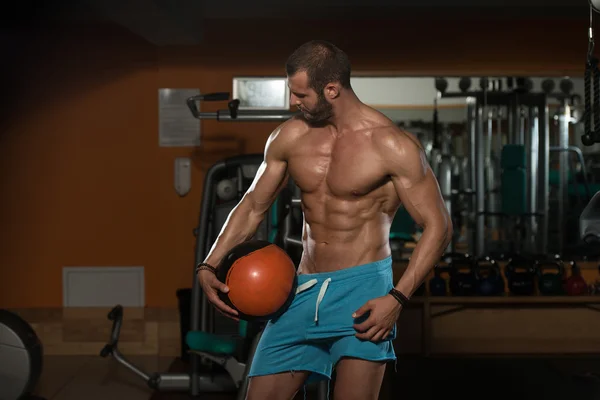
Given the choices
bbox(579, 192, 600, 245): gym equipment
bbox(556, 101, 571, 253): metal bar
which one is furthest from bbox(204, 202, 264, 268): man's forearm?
bbox(556, 101, 571, 253): metal bar

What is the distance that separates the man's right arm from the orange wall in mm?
3050

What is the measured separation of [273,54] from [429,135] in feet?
10.2

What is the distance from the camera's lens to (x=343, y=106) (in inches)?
91.7

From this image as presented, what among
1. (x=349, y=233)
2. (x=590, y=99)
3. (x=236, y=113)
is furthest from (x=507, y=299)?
(x=349, y=233)

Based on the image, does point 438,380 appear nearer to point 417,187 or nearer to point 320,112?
point 417,187

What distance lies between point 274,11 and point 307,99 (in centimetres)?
320

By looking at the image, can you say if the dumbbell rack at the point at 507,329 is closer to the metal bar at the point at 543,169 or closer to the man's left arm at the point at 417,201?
the metal bar at the point at 543,169

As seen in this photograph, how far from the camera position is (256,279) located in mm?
2215

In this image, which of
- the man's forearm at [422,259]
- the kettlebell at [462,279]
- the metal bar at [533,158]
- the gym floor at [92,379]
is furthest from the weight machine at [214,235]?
the metal bar at [533,158]

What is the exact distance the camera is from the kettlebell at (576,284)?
535 centimetres

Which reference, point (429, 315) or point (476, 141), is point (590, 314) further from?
point (476, 141)

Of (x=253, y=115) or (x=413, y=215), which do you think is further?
(x=253, y=115)

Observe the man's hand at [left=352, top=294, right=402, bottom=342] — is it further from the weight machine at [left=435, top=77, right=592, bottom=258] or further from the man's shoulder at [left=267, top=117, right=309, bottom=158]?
the weight machine at [left=435, top=77, right=592, bottom=258]

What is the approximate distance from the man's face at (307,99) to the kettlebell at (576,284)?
3.61 metres
